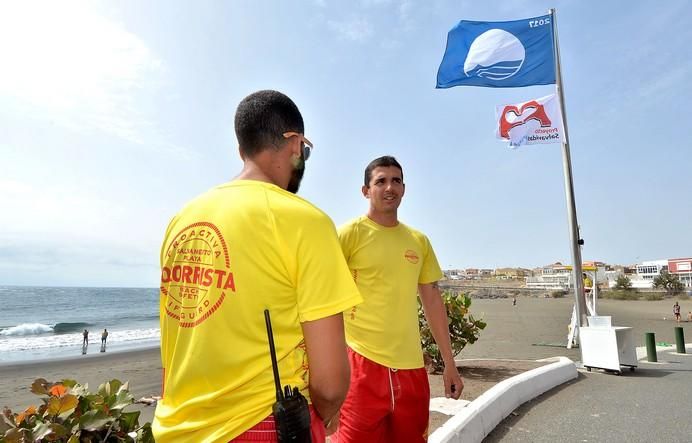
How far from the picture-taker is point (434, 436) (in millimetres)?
3557

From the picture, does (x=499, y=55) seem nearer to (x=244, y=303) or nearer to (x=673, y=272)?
(x=244, y=303)

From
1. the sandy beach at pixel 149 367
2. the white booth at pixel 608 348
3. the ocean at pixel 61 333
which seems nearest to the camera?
the white booth at pixel 608 348

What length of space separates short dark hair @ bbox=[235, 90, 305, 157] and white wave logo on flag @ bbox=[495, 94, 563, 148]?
10179mm

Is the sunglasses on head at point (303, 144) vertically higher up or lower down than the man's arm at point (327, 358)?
higher up

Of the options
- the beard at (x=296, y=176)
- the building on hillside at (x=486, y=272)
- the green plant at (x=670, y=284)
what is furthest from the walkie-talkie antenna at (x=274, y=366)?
the building on hillside at (x=486, y=272)

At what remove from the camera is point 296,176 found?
1641mm

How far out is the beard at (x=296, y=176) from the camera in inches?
63.4

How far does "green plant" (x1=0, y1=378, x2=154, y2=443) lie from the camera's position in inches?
82.3

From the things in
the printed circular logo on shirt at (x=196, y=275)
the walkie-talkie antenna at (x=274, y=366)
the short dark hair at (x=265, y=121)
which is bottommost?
the walkie-talkie antenna at (x=274, y=366)

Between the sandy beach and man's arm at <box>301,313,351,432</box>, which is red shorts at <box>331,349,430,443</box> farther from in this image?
the sandy beach

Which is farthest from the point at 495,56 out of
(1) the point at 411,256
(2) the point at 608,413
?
(1) the point at 411,256

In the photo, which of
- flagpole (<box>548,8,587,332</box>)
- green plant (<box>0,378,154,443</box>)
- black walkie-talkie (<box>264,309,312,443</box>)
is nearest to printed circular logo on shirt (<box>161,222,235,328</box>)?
black walkie-talkie (<box>264,309,312,443</box>)

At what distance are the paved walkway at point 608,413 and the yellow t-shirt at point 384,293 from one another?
2315 millimetres

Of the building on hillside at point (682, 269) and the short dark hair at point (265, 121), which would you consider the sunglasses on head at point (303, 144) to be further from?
the building on hillside at point (682, 269)
